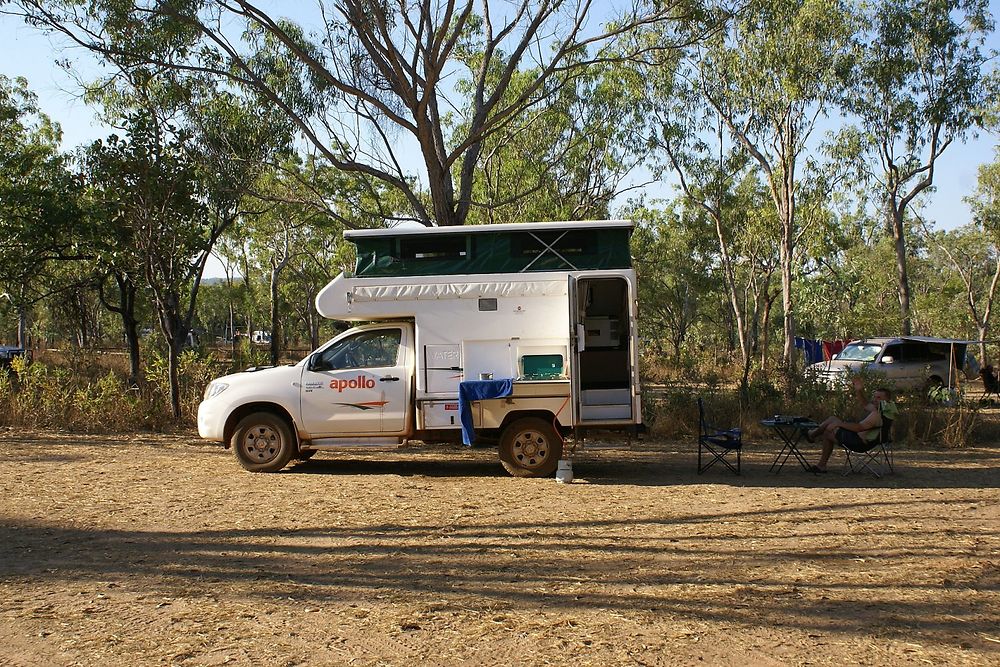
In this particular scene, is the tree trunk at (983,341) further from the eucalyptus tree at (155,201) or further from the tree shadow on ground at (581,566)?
the eucalyptus tree at (155,201)

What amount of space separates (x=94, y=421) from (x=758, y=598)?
37.4ft

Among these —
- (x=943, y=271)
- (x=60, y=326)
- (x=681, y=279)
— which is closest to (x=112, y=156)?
(x=60, y=326)

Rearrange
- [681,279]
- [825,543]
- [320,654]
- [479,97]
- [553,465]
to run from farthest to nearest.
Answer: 1. [681,279]
2. [479,97]
3. [553,465]
4. [825,543]
5. [320,654]

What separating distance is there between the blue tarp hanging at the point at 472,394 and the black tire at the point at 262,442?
83.2 inches

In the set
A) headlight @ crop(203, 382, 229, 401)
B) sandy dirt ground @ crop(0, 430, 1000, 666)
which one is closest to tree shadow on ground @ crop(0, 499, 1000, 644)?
sandy dirt ground @ crop(0, 430, 1000, 666)

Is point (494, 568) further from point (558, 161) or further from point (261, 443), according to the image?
point (558, 161)

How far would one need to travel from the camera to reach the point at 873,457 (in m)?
10.4

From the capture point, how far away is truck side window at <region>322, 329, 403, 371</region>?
10.2 meters

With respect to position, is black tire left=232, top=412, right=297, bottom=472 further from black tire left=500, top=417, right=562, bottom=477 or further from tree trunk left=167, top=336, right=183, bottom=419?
tree trunk left=167, top=336, right=183, bottom=419

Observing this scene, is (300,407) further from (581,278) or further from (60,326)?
(60,326)

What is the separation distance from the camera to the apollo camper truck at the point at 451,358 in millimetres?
9742

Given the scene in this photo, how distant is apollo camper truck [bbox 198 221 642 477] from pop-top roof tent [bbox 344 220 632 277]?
0.4 inches

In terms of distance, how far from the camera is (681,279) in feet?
154

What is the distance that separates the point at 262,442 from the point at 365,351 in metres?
1.61
